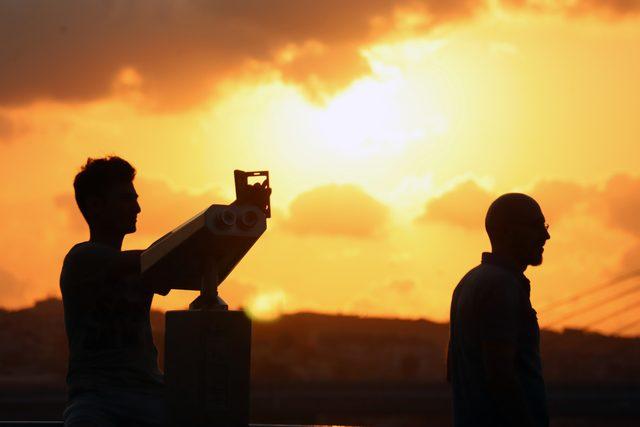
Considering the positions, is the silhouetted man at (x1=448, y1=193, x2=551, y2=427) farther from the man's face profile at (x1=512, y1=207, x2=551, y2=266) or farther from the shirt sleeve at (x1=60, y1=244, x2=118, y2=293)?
the shirt sleeve at (x1=60, y1=244, x2=118, y2=293)

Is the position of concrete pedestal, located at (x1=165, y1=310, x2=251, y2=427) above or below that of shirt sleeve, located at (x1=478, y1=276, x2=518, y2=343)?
below

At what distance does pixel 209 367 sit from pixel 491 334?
A: 1427 millimetres

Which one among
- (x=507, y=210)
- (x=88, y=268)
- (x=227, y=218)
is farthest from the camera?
(x=507, y=210)

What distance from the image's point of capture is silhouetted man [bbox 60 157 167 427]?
551 cm

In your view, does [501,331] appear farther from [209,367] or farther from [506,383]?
[209,367]

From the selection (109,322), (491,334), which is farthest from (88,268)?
(491,334)

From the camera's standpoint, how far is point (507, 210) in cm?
570

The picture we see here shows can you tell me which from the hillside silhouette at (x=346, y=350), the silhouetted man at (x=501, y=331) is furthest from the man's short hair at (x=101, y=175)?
the hillside silhouette at (x=346, y=350)

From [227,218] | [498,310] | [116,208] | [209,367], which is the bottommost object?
[209,367]

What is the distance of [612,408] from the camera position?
5788cm

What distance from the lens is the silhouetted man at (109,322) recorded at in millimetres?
5512

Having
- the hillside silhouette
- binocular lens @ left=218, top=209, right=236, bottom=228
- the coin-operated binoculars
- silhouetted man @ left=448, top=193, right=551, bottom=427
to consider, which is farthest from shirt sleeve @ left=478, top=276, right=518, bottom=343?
the hillside silhouette

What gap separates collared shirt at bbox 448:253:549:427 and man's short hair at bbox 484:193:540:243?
0.16 metres

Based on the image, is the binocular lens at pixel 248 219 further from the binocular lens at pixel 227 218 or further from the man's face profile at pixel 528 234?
the man's face profile at pixel 528 234
